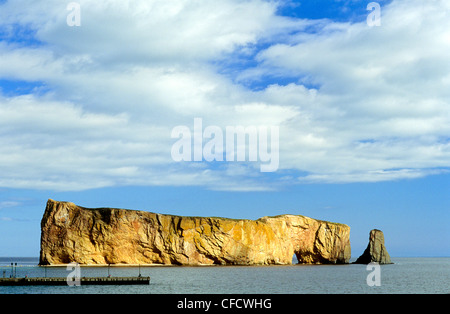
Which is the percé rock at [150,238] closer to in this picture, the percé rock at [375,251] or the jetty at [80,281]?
the percé rock at [375,251]

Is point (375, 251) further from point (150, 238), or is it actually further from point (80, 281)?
point (80, 281)

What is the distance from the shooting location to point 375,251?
150875mm

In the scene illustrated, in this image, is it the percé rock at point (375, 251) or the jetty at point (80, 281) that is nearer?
the jetty at point (80, 281)

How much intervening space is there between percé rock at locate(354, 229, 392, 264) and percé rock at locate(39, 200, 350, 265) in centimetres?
2946

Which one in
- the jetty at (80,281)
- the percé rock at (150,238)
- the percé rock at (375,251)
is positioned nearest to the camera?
the jetty at (80,281)

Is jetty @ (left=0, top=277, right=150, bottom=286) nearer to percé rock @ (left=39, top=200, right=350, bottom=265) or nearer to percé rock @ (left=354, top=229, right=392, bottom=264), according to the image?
percé rock @ (left=39, top=200, right=350, bottom=265)

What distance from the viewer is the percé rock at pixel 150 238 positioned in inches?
4530

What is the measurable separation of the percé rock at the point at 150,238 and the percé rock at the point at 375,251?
29.5 meters

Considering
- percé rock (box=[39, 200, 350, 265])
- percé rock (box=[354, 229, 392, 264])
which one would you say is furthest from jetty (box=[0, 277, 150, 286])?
percé rock (box=[354, 229, 392, 264])

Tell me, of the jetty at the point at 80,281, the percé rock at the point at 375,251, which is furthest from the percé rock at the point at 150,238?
the jetty at the point at 80,281

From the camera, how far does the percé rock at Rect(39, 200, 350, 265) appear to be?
11506 centimetres

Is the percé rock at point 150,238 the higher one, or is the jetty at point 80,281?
the percé rock at point 150,238

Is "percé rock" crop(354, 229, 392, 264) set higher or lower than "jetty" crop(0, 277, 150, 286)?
higher
